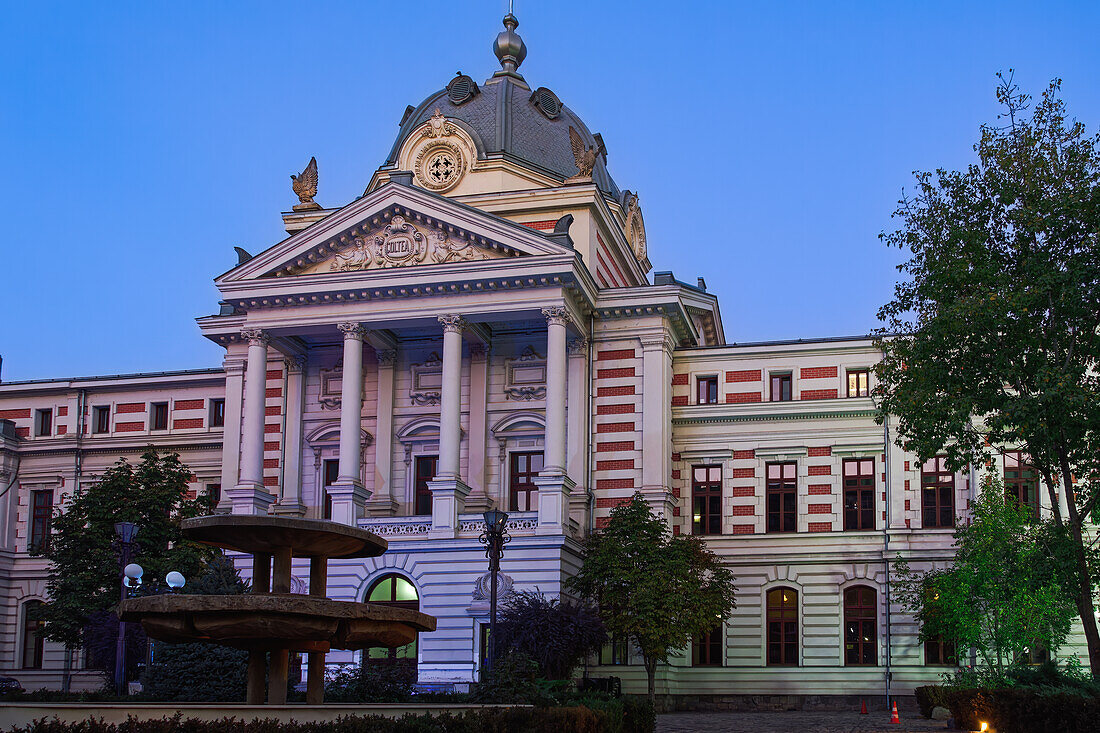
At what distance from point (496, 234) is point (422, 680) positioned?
15884mm

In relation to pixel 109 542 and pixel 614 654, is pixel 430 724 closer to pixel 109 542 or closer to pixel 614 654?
pixel 614 654

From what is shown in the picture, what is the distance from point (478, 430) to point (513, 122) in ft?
50.4

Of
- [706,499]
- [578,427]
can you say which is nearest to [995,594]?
[706,499]

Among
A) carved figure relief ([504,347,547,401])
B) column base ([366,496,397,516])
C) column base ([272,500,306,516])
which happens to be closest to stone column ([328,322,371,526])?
column base ([366,496,397,516])

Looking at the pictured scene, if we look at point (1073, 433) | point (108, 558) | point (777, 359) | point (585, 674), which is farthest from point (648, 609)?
point (108, 558)

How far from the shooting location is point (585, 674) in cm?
4381

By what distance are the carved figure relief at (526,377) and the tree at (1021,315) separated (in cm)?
2031

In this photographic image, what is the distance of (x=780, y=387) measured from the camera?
1946 inches

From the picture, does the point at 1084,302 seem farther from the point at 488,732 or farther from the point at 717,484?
the point at 717,484

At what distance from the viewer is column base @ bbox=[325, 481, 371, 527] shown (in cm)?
4462

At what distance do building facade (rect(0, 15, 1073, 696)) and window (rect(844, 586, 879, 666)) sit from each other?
8cm

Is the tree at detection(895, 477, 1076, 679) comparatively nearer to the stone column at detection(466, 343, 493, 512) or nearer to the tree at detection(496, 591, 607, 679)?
the tree at detection(496, 591, 607, 679)

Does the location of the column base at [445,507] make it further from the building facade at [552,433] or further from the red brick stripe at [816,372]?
the red brick stripe at [816,372]

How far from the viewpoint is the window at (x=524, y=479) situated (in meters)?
48.0
